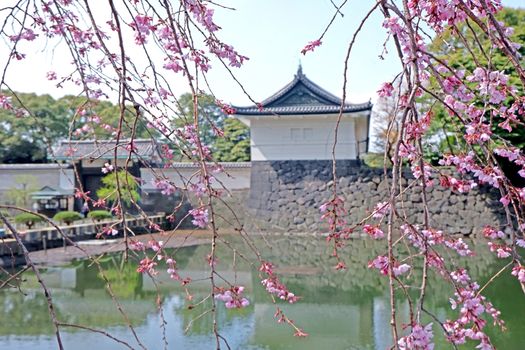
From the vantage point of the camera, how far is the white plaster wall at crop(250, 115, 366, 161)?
35.3 ft

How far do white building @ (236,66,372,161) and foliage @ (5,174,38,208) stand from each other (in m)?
5.55

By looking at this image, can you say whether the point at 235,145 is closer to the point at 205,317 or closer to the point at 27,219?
the point at 27,219

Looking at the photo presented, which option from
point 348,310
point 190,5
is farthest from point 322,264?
point 190,5

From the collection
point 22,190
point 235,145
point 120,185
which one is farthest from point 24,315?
point 235,145

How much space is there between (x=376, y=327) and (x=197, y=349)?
4.51ft

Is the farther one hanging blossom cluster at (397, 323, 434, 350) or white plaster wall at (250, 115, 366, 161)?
white plaster wall at (250, 115, 366, 161)

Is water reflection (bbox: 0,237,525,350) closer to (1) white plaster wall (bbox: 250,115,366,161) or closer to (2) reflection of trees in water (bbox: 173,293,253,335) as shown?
(2) reflection of trees in water (bbox: 173,293,253,335)

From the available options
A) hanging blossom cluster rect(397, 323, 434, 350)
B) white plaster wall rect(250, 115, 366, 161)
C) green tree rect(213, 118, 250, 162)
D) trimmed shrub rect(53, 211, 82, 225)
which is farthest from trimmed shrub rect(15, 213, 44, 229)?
hanging blossom cluster rect(397, 323, 434, 350)

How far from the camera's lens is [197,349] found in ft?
11.2

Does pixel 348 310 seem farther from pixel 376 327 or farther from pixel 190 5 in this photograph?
pixel 190 5

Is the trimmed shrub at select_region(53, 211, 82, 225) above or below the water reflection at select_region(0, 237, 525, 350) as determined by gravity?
above

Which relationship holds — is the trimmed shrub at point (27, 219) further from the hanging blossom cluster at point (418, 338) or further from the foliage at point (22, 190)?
the hanging blossom cluster at point (418, 338)

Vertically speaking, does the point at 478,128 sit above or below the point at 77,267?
above

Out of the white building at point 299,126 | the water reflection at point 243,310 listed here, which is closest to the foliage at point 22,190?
the white building at point 299,126
